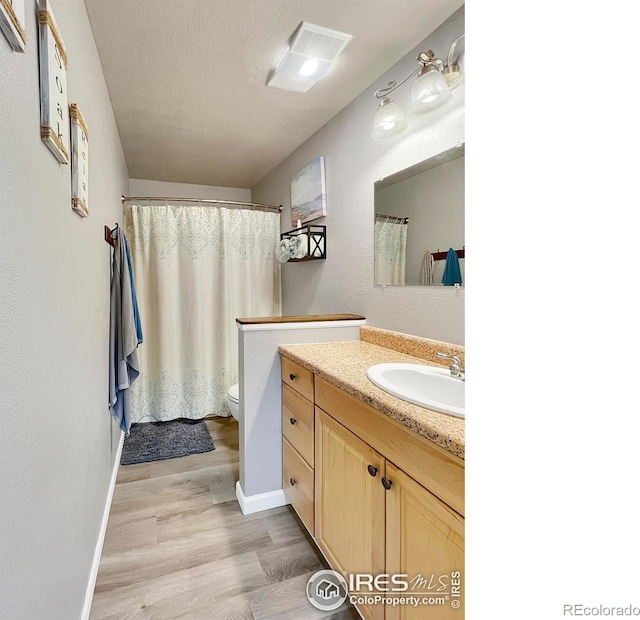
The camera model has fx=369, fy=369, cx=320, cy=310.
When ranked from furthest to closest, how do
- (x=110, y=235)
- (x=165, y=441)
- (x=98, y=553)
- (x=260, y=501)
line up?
(x=165, y=441)
(x=110, y=235)
(x=260, y=501)
(x=98, y=553)

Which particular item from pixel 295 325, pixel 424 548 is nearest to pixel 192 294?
pixel 295 325

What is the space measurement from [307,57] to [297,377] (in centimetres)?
152

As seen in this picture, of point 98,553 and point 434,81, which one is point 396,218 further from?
point 98,553

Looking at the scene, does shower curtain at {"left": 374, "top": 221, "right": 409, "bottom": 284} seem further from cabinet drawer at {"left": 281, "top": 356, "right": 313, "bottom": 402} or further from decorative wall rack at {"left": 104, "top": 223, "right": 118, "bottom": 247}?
decorative wall rack at {"left": 104, "top": 223, "right": 118, "bottom": 247}

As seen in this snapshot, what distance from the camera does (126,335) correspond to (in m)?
1.97

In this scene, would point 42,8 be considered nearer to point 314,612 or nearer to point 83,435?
point 83,435

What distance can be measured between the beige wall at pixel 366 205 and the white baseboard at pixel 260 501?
42.1 inches

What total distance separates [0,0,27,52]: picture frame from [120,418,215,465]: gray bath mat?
233 centimetres

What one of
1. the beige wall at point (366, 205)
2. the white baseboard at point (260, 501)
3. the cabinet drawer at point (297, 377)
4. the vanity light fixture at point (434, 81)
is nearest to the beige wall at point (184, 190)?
the beige wall at point (366, 205)

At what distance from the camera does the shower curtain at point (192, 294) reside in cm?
296

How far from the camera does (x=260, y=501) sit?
6.34ft

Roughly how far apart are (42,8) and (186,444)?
2460 millimetres

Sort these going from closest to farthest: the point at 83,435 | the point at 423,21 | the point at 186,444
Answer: the point at 83,435 < the point at 423,21 < the point at 186,444
